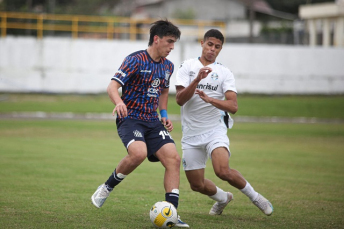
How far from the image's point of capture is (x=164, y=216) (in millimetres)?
6695

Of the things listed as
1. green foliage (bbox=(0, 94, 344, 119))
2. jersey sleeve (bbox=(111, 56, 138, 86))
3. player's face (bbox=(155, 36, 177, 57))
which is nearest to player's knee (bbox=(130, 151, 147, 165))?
jersey sleeve (bbox=(111, 56, 138, 86))

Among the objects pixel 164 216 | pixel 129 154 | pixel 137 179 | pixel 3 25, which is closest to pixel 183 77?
pixel 129 154

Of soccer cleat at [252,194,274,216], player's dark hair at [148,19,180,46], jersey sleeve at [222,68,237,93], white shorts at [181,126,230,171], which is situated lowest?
soccer cleat at [252,194,274,216]

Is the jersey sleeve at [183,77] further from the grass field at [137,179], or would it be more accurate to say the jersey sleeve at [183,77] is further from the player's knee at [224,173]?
the grass field at [137,179]

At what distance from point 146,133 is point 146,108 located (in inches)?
12.2

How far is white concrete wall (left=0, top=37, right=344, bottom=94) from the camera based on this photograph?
34906 mm

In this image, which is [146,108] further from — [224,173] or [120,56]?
[120,56]

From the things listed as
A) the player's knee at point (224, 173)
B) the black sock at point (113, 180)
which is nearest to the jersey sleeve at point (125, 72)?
the black sock at point (113, 180)

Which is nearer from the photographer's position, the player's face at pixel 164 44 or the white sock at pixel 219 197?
the player's face at pixel 164 44

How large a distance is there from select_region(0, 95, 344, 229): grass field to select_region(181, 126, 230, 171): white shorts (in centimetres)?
68

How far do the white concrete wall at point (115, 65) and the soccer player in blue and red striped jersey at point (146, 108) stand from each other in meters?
27.8

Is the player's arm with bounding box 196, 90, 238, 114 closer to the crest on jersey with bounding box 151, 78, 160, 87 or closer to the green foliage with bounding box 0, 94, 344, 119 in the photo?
the crest on jersey with bounding box 151, 78, 160, 87

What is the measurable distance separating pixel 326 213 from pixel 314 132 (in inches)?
616

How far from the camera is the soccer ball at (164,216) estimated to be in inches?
264
